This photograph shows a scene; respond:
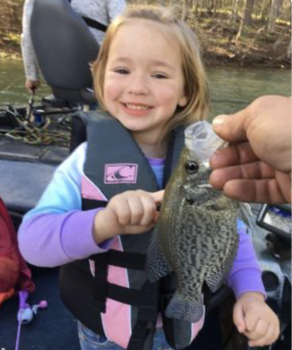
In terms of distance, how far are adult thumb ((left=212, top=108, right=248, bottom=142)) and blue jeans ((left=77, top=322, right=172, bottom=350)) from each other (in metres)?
1.06

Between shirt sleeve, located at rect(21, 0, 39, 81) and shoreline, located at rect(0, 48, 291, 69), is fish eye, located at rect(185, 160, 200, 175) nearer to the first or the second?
shirt sleeve, located at rect(21, 0, 39, 81)

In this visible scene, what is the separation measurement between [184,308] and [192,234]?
0.33m

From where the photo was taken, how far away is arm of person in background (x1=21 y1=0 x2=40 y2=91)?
13.7 ft

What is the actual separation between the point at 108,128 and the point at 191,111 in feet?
1.21

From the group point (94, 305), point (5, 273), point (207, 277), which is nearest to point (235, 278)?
point (207, 277)

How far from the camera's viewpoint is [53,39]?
12.4ft

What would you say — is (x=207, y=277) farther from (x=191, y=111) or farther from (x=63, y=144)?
(x=63, y=144)

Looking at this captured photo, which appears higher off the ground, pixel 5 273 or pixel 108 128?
pixel 108 128

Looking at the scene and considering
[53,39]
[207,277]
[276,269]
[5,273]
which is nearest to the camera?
[207,277]

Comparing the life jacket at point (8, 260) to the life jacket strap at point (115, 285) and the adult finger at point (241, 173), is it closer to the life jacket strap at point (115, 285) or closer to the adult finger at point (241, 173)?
the life jacket strap at point (115, 285)

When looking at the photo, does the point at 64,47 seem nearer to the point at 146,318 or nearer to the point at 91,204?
the point at 91,204

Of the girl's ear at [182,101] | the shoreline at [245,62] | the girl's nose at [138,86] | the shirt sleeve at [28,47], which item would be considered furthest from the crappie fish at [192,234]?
the shoreline at [245,62]

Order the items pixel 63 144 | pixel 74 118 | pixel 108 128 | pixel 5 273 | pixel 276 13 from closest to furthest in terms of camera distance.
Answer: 1. pixel 108 128
2. pixel 74 118
3. pixel 5 273
4. pixel 63 144
5. pixel 276 13

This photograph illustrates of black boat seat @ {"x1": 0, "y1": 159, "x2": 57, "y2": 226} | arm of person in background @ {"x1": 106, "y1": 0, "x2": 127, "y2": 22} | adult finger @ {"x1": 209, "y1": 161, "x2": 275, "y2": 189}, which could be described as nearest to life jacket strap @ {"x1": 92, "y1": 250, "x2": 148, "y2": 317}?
adult finger @ {"x1": 209, "y1": 161, "x2": 275, "y2": 189}
